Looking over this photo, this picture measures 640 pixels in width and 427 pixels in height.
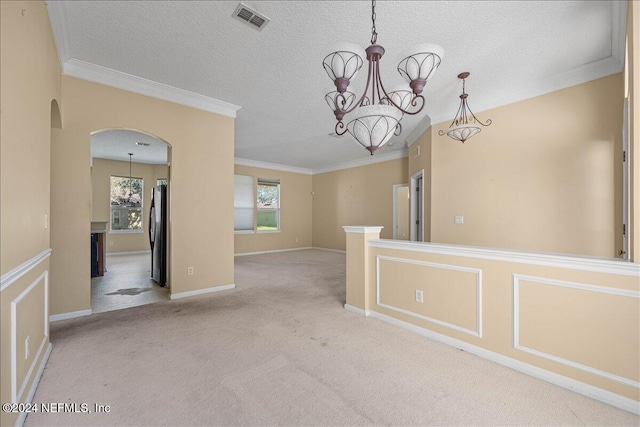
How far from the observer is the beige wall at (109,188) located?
7.72m

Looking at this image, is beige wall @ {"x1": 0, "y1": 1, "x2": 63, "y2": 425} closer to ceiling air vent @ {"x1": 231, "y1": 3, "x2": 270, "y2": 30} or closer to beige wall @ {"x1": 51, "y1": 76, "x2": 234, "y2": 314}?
beige wall @ {"x1": 51, "y1": 76, "x2": 234, "y2": 314}

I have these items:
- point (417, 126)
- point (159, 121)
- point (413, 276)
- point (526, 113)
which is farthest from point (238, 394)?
point (417, 126)

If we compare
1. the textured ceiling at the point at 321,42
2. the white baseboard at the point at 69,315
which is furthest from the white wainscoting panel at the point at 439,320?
the white baseboard at the point at 69,315

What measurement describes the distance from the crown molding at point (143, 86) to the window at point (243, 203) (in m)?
4.02

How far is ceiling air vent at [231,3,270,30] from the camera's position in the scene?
2.25 m

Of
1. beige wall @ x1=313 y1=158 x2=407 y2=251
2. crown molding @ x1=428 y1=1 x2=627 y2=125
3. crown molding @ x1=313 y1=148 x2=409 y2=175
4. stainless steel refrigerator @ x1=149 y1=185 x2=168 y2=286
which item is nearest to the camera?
crown molding @ x1=428 y1=1 x2=627 y2=125

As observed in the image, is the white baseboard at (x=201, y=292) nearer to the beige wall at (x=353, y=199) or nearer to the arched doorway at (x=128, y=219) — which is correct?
the arched doorway at (x=128, y=219)

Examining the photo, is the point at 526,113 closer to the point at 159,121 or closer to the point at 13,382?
the point at 159,121

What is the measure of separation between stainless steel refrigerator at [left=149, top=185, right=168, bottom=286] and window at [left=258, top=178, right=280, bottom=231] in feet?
12.9

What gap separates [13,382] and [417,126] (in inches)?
232

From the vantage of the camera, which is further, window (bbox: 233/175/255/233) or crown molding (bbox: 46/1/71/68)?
window (bbox: 233/175/255/233)

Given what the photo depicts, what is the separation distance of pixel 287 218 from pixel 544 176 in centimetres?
706

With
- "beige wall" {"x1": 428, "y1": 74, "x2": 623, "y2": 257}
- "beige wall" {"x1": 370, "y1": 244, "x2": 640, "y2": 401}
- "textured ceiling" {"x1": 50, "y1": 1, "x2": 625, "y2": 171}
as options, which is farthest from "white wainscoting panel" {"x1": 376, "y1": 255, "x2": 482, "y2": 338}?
"textured ceiling" {"x1": 50, "y1": 1, "x2": 625, "y2": 171}

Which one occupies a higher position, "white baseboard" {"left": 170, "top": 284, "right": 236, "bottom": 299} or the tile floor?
"white baseboard" {"left": 170, "top": 284, "right": 236, "bottom": 299}
